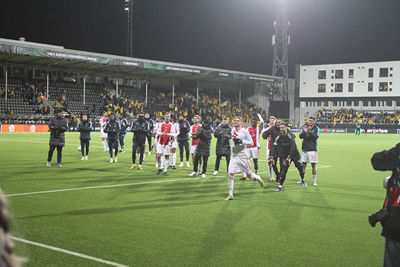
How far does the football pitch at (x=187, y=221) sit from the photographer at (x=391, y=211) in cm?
265

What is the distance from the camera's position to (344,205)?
33.3ft

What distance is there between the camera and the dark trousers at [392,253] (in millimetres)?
3252

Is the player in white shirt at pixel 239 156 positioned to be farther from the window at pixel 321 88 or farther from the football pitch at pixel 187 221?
the window at pixel 321 88

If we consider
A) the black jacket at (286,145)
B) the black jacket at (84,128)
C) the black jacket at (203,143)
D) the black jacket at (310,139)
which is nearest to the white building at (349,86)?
the black jacket at (84,128)

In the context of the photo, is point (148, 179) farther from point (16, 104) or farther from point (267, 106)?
point (267, 106)

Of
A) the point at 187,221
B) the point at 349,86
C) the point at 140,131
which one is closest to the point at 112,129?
the point at 140,131

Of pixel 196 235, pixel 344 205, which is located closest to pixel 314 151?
pixel 344 205

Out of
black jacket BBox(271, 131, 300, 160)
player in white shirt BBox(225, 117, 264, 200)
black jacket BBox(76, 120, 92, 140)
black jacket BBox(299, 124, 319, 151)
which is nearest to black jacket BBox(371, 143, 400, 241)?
player in white shirt BBox(225, 117, 264, 200)

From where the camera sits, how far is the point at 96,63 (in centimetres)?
5391

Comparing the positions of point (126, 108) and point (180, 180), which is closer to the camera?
point (180, 180)

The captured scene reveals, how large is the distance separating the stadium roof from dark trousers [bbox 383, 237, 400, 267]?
47558 millimetres

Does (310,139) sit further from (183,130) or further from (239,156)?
(183,130)

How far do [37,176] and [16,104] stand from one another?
38.3 m

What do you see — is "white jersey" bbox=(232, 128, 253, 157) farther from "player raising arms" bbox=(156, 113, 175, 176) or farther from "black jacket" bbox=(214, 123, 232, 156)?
"player raising arms" bbox=(156, 113, 175, 176)
